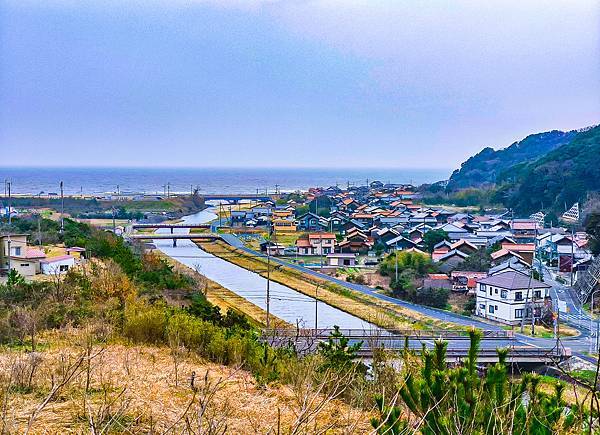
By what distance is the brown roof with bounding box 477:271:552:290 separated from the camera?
13039mm

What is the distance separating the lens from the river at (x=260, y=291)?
12.9m

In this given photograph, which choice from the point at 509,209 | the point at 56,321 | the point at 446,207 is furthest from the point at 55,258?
the point at 446,207

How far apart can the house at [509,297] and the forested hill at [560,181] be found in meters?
17.8

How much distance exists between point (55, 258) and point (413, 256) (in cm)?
1037

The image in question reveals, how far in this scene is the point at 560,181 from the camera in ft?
102

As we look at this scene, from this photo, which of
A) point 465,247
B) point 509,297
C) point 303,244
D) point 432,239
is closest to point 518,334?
point 509,297

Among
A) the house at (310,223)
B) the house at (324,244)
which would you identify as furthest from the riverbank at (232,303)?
the house at (310,223)

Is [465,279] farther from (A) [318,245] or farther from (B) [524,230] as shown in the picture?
(B) [524,230]

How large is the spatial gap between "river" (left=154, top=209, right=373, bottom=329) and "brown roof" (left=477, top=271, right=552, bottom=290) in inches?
115

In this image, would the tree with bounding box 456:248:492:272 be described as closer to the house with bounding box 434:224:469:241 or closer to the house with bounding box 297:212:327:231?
the house with bounding box 434:224:469:241

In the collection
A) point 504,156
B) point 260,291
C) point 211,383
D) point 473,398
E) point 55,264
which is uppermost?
point 504,156

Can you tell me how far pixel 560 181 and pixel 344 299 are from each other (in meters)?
20.3

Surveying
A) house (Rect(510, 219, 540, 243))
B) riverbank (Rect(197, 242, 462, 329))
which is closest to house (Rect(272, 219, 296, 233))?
riverbank (Rect(197, 242, 462, 329))

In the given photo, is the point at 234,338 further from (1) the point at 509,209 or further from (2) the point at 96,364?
(1) the point at 509,209
